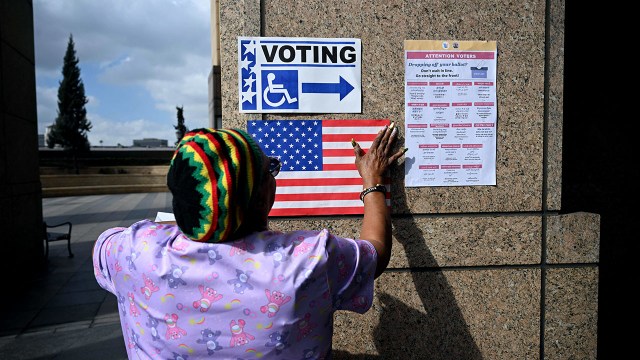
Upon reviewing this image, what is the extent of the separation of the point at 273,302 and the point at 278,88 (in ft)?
4.90

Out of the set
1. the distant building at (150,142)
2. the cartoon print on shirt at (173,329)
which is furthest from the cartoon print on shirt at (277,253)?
the distant building at (150,142)

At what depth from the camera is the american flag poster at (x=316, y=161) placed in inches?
106

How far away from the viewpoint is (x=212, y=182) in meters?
1.37

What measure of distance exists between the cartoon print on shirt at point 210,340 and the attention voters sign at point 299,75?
57.2 inches

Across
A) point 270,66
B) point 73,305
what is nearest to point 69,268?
point 73,305

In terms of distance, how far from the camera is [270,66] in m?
2.66

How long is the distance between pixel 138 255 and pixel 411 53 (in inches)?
75.8

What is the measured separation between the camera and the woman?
55.2 inches

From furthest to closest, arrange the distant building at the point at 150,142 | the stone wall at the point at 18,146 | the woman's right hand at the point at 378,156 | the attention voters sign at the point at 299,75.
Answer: the distant building at the point at 150,142 < the stone wall at the point at 18,146 < the attention voters sign at the point at 299,75 < the woman's right hand at the point at 378,156

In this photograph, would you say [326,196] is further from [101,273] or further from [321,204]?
[101,273]

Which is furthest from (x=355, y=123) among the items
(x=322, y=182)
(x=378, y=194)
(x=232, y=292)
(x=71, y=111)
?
(x=71, y=111)

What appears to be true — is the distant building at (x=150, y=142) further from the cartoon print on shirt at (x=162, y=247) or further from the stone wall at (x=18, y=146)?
the cartoon print on shirt at (x=162, y=247)

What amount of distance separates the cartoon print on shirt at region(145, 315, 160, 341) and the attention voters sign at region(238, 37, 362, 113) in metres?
1.39

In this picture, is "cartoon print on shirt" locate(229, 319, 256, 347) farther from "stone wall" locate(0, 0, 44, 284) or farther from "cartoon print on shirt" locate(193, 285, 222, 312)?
"stone wall" locate(0, 0, 44, 284)
